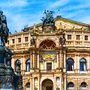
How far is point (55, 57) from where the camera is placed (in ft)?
189

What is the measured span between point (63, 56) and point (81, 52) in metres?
5.01

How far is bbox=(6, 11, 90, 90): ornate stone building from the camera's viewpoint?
55.1m

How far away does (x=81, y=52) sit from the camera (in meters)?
57.9

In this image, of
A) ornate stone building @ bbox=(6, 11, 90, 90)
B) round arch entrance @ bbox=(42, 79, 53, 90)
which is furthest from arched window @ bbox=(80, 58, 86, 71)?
round arch entrance @ bbox=(42, 79, 53, 90)

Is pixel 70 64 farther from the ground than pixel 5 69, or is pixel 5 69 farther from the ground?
pixel 70 64

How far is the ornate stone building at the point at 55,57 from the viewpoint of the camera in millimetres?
55094

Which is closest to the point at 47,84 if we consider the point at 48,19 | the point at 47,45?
the point at 47,45

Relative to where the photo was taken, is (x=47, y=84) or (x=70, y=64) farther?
(x=70, y=64)

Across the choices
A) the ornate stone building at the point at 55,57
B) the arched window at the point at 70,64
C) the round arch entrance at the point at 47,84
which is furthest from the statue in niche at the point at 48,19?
the round arch entrance at the point at 47,84

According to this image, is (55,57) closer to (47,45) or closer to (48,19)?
(47,45)

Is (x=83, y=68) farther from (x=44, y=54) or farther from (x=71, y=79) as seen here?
(x=44, y=54)

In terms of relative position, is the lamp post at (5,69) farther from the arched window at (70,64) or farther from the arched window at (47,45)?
the arched window at (70,64)

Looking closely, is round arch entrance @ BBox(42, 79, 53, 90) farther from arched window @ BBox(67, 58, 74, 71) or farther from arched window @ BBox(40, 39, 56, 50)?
arched window @ BBox(40, 39, 56, 50)

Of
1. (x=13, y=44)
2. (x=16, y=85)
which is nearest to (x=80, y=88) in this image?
(x=13, y=44)
